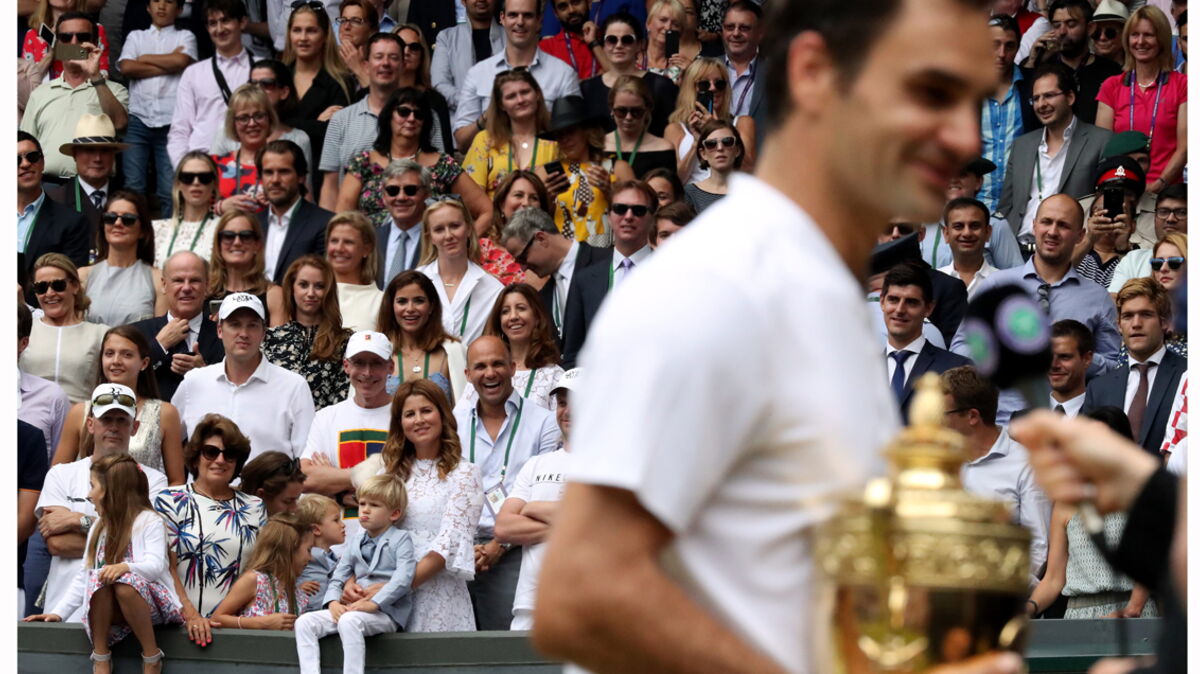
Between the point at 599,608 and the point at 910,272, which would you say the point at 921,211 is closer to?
the point at 599,608

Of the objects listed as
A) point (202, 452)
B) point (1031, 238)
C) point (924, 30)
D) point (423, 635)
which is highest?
point (1031, 238)

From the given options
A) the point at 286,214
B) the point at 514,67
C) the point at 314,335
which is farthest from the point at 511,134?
the point at 314,335

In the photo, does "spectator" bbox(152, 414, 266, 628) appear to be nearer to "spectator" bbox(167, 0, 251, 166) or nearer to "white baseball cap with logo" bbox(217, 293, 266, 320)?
"white baseball cap with logo" bbox(217, 293, 266, 320)

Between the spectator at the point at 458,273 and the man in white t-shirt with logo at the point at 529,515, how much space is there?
195 centimetres

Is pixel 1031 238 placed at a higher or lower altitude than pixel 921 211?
higher

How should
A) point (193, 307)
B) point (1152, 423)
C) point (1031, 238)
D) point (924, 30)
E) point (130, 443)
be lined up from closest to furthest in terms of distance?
point (924, 30) → point (1152, 423) → point (130, 443) → point (193, 307) → point (1031, 238)

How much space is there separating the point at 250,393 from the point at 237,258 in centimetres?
129

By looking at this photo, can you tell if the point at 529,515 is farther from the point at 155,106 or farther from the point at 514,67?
the point at 155,106

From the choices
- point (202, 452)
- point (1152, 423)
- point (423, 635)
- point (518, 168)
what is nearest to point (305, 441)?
point (202, 452)

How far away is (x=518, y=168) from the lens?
12.0m

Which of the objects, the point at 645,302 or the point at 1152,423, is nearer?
the point at 645,302

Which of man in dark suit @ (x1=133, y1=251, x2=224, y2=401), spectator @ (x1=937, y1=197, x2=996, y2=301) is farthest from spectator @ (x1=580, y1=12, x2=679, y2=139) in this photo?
man in dark suit @ (x1=133, y1=251, x2=224, y2=401)

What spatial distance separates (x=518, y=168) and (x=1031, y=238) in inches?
131

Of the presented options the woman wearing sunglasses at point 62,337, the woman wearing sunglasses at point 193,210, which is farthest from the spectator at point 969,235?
the woman wearing sunglasses at point 62,337
